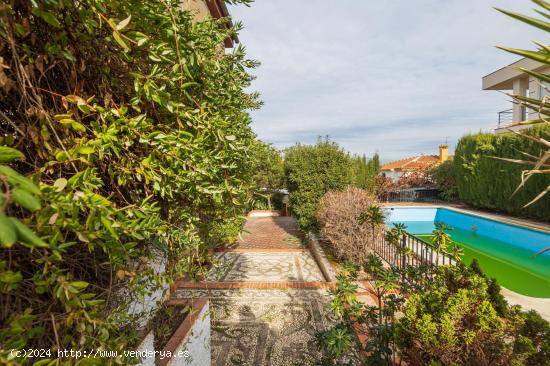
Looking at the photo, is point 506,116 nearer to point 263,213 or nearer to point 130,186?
point 263,213

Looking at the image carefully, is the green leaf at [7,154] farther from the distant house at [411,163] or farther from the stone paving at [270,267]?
the distant house at [411,163]

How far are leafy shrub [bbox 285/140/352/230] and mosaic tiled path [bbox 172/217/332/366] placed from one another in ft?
5.11

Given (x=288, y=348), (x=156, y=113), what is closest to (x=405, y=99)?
(x=288, y=348)

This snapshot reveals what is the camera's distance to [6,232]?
1.41 ft

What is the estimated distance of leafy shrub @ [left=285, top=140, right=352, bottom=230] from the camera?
31.9ft

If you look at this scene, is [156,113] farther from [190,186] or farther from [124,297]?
[124,297]

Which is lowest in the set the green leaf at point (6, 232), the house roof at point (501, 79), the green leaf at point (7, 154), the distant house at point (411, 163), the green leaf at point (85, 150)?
the green leaf at point (6, 232)

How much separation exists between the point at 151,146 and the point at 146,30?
A: 1.94ft

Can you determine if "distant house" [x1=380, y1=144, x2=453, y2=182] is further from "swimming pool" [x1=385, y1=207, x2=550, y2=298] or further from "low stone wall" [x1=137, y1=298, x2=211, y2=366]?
"low stone wall" [x1=137, y1=298, x2=211, y2=366]

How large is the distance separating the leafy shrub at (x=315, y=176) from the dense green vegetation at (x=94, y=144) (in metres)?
7.99

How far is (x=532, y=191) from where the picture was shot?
14.4 m

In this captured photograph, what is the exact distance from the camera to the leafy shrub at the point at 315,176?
9.73 m

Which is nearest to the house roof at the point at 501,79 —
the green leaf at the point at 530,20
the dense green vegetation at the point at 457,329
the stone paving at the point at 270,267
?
the stone paving at the point at 270,267

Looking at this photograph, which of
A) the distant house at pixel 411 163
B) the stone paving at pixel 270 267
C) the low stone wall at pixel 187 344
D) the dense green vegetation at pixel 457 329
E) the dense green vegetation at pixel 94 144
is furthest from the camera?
the distant house at pixel 411 163
